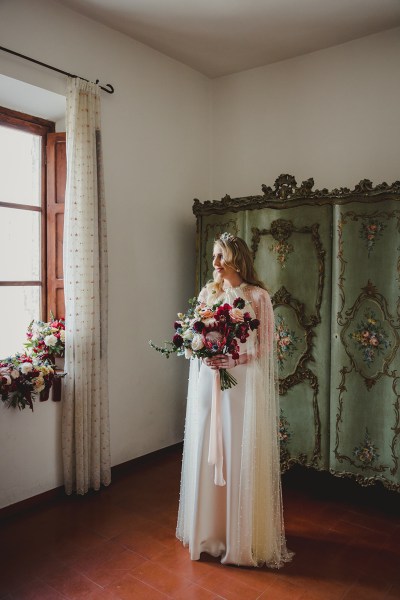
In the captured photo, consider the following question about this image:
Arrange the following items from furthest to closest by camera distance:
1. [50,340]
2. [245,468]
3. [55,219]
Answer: [55,219] < [50,340] < [245,468]

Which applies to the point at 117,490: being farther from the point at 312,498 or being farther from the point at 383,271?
the point at 383,271

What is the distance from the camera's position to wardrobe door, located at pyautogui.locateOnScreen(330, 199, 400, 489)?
3273 mm

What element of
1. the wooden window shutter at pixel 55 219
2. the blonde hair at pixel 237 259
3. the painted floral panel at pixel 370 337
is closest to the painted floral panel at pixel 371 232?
the painted floral panel at pixel 370 337

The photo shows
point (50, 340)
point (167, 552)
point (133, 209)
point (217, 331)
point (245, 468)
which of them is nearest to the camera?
point (217, 331)

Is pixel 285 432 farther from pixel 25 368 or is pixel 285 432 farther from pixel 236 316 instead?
pixel 25 368

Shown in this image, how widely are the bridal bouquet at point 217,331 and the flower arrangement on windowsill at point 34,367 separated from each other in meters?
1.09

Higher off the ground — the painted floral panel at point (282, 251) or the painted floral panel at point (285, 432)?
the painted floral panel at point (282, 251)

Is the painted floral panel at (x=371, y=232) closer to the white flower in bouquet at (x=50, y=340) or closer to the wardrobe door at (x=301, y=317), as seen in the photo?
the wardrobe door at (x=301, y=317)

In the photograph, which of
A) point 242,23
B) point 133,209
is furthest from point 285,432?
point 242,23

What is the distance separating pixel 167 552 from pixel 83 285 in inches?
69.5

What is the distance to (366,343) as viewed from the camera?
11.0 feet

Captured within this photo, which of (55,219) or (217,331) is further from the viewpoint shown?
(55,219)

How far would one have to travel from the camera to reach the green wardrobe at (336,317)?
329 centimetres

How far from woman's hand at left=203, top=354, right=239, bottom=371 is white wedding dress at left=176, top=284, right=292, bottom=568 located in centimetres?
10
